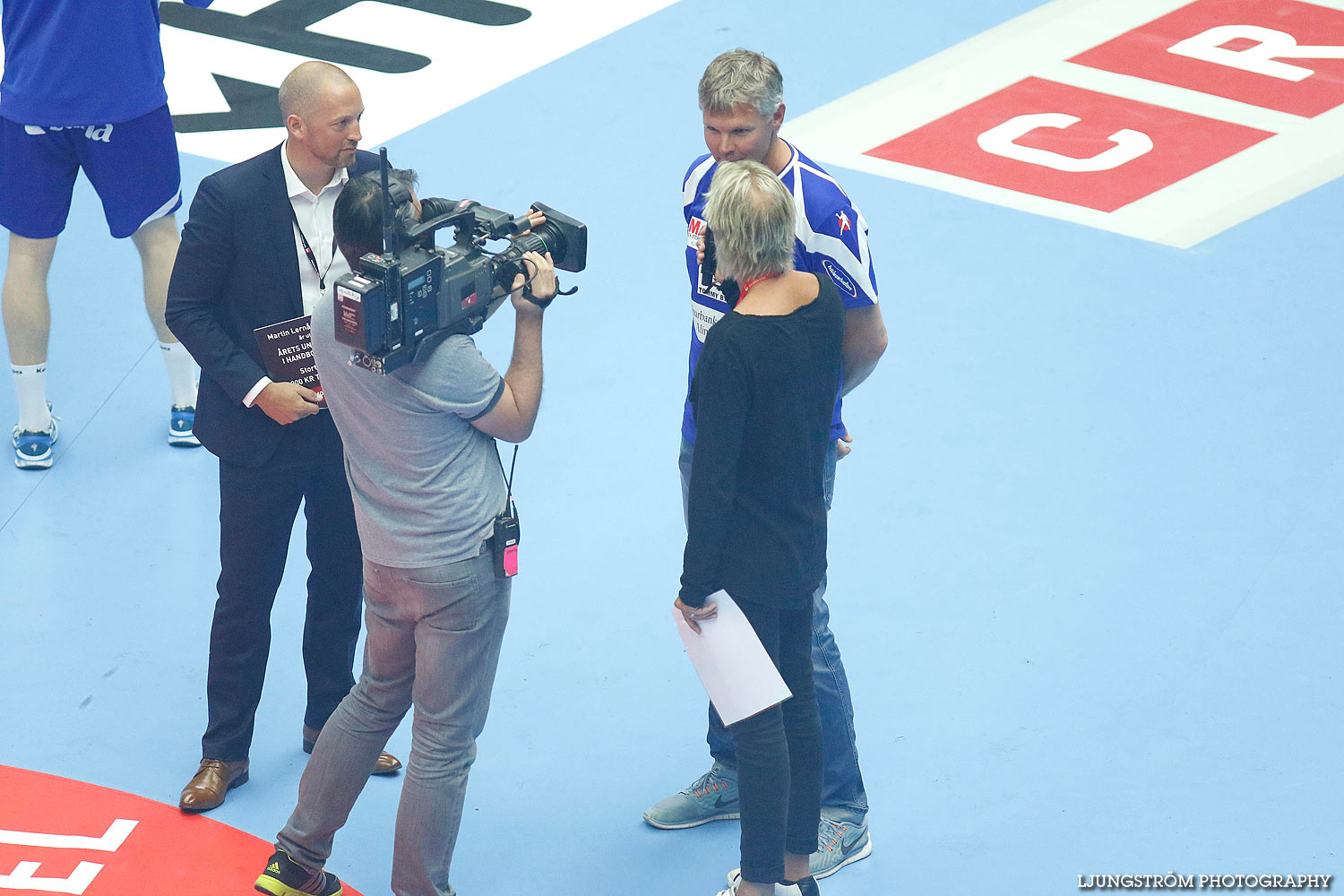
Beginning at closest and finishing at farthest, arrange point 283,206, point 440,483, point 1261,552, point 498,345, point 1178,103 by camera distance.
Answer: point 440,483, point 283,206, point 1261,552, point 498,345, point 1178,103

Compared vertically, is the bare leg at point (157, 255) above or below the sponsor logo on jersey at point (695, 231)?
below

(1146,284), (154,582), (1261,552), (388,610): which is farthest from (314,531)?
(1146,284)

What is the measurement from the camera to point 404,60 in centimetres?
770

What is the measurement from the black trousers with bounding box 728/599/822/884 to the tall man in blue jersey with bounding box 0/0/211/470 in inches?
104

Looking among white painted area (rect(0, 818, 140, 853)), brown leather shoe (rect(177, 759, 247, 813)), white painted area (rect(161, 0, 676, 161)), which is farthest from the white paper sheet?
white painted area (rect(161, 0, 676, 161))

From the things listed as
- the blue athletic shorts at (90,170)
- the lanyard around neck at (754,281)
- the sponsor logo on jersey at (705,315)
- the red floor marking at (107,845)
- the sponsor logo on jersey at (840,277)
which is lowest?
the red floor marking at (107,845)

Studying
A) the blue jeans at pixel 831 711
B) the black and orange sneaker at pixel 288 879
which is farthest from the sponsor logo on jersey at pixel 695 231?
the black and orange sneaker at pixel 288 879

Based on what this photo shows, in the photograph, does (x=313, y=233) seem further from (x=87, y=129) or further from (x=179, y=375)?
(x=179, y=375)

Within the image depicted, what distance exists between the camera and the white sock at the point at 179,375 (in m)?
5.38

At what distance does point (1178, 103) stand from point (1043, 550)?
3.26 meters

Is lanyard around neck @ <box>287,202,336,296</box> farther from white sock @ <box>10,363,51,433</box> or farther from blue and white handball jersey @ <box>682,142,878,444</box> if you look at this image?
white sock @ <box>10,363,51,433</box>

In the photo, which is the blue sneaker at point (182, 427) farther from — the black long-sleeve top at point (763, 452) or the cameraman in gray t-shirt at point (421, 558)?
the black long-sleeve top at point (763, 452)

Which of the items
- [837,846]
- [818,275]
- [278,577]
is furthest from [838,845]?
[278,577]

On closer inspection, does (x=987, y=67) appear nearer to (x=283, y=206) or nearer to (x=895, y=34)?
(x=895, y=34)
